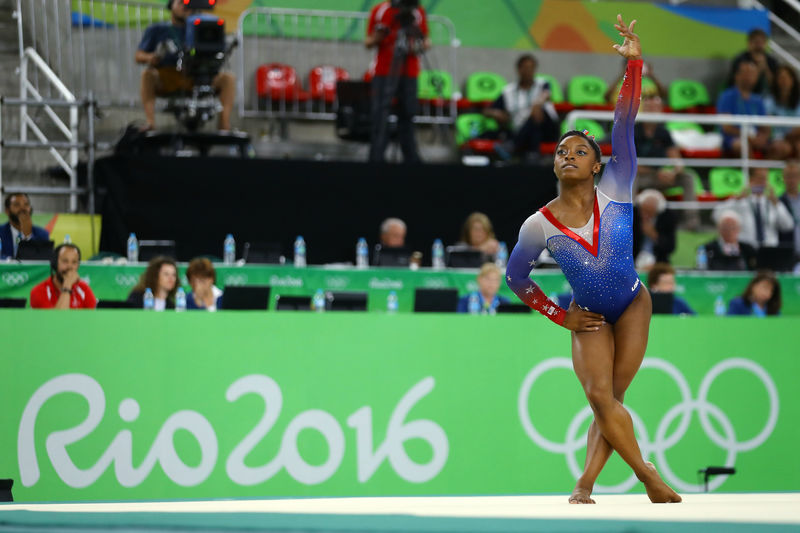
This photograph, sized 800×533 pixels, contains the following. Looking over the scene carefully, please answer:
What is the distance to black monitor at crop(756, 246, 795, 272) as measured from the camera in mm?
9711

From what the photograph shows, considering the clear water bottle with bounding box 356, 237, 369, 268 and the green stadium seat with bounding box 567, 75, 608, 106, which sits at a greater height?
the green stadium seat with bounding box 567, 75, 608, 106

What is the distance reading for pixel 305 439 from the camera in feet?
21.2

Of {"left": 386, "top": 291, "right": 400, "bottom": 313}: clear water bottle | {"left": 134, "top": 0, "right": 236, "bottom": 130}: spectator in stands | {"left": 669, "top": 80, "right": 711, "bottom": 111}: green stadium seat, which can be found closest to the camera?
{"left": 386, "top": 291, "right": 400, "bottom": 313}: clear water bottle

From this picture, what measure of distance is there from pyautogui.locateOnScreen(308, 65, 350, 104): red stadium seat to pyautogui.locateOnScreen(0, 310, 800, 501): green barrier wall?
21.9ft

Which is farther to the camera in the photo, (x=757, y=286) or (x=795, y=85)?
(x=795, y=85)

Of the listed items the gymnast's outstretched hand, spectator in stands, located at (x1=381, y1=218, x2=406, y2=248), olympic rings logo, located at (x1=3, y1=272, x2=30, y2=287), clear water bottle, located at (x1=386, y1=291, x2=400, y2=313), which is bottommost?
clear water bottle, located at (x1=386, y1=291, x2=400, y2=313)

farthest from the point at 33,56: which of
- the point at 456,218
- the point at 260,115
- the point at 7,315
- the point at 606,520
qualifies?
the point at 606,520

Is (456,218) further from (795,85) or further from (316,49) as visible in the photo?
(795,85)

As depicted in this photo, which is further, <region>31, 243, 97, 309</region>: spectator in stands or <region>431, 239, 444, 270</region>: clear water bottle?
<region>431, 239, 444, 270</region>: clear water bottle

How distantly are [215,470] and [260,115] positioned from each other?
6780mm

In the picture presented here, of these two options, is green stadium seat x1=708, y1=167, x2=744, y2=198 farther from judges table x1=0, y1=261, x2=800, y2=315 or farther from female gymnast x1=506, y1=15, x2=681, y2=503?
female gymnast x1=506, y1=15, x2=681, y2=503

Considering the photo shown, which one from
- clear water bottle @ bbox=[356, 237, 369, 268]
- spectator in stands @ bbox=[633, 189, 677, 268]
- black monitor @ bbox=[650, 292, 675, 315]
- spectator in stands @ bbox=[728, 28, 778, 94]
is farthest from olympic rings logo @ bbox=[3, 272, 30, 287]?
spectator in stands @ bbox=[728, 28, 778, 94]

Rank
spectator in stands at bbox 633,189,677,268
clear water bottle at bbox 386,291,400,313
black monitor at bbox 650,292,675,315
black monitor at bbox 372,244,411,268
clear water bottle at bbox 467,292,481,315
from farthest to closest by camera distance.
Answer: spectator in stands at bbox 633,189,677,268 < black monitor at bbox 372,244,411,268 < clear water bottle at bbox 386,291,400,313 < clear water bottle at bbox 467,292,481,315 < black monitor at bbox 650,292,675,315

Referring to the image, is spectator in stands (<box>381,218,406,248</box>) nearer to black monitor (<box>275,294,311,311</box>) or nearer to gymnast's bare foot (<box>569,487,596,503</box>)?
black monitor (<box>275,294,311,311</box>)
